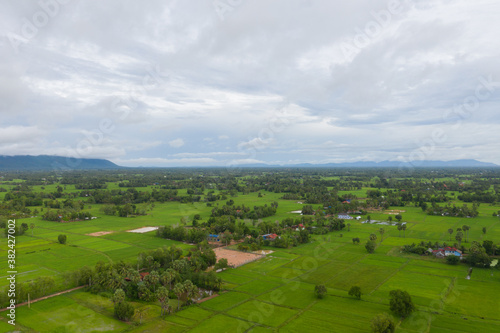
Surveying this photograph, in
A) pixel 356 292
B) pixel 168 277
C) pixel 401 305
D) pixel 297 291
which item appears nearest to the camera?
pixel 401 305

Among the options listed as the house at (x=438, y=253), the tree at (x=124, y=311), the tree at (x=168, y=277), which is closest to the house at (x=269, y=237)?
the tree at (x=168, y=277)

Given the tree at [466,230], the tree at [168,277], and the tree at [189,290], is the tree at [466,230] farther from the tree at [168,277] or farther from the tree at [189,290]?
the tree at [168,277]

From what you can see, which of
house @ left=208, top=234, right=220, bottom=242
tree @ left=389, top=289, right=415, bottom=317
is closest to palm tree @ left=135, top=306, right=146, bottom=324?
tree @ left=389, top=289, right=415, bottom=317

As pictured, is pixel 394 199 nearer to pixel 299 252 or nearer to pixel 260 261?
pixel 299 252

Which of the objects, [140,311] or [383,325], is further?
[140,311]

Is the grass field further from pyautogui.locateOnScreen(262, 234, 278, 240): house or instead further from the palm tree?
pyautogui.locateOnScreen(262, 234, 278, 240): house

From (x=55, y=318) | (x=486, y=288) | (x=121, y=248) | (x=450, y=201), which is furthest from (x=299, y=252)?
(x=450, y=201)

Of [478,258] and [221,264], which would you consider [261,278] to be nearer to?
[221,264]

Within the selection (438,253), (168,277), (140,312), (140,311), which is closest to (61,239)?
(168,277)
